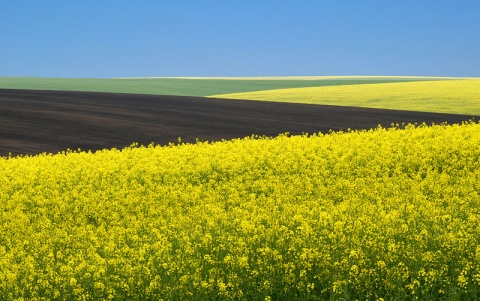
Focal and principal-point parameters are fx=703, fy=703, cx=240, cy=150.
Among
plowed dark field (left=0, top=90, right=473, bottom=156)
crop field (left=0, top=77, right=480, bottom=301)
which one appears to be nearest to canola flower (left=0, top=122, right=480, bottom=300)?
crop field (left=0, top=77, right=480, bottom=301)

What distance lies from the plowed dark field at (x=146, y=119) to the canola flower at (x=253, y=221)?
7345 mm

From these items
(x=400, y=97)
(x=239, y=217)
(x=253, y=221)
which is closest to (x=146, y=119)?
(x=239, y=217)

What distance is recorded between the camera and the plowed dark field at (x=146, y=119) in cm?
2497

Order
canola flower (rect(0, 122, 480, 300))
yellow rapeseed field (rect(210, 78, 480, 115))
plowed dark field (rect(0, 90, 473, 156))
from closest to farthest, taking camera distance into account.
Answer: canola flower (rect(0, 122, 480, 300)) → plowed dark field (rect(0, 90, 473, 156)) → yellow rapeseed field (rect(210, 78, 480, 115))

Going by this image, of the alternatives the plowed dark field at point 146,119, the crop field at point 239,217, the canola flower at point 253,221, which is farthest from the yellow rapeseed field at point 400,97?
the canola flower at point 253,221

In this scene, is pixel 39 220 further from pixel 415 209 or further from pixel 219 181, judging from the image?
pixel 415 209

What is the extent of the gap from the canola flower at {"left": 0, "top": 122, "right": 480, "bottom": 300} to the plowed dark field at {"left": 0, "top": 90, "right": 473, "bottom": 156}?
7.35 meters

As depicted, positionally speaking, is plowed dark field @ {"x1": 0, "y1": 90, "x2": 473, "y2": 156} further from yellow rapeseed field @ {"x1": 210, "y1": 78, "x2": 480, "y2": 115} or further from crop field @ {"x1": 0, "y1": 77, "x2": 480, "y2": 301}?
yellow rapeseed field @ {"x1": 210, "y1": 78, "x2": 480, "y2": 115}

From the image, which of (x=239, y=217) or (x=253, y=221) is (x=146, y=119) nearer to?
(x=239, y=217)

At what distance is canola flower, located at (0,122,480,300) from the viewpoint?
7.88 m

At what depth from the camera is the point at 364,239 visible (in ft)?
28.2

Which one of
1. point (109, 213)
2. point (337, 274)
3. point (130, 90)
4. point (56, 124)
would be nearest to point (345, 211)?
point (337, 274)

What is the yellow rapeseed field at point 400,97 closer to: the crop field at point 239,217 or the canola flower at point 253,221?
the crop field at point 239,217

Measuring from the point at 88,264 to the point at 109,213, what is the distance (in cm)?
440
